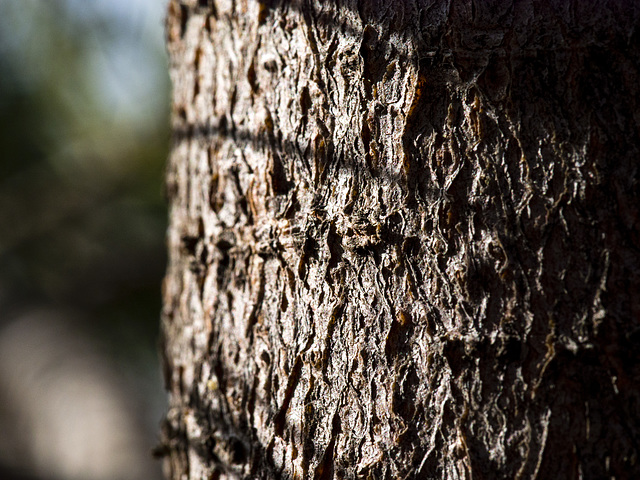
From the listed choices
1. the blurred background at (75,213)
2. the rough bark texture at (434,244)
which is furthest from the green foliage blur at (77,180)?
the rough bark texture at (434,244)

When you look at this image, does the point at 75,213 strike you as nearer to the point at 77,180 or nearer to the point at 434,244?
the point at 77,180

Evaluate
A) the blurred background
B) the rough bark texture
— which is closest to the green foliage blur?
the blurred background

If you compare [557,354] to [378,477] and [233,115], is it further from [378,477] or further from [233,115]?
[233,115]

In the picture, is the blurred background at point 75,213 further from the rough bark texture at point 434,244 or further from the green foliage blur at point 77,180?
the rough bark texture at point 434,244

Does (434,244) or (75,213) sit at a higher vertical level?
(75,213)

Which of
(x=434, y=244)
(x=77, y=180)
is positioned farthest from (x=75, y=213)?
(x=434, y=244)

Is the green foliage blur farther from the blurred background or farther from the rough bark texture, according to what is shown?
the rough bark texture
